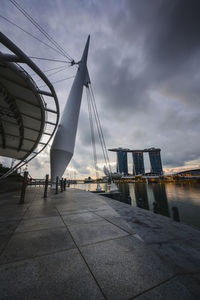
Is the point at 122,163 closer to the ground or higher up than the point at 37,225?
higher up

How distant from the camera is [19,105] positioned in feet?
51.2

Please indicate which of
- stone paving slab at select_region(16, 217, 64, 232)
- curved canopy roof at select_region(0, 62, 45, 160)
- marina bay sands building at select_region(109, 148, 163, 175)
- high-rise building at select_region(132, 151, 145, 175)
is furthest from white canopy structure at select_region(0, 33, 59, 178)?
high-rise building at select_region(132, 151, 145, 175)

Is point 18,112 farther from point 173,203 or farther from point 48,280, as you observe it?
point 173,203

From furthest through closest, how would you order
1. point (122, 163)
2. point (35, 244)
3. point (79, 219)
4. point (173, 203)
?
point (122, 163) → point (173, 203) → point (79, 219) → point (35, 244)

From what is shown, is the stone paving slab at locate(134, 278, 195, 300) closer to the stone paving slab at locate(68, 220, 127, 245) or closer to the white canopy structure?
the stone paving slab at locate(68, 220, 127, 245)

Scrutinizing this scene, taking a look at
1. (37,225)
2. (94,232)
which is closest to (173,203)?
(94,232)

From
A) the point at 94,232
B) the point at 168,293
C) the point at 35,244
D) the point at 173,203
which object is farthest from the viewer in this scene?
the point at 173,203

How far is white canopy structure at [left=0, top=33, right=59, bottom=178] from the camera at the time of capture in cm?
785

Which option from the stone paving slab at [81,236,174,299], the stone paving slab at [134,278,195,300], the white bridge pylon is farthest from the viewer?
the white bridge pylon

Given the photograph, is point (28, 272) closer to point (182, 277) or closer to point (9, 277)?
point (9, 277)

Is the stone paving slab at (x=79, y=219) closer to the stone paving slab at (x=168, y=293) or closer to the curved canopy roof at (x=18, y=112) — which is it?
the stone paving slab at (x=168, y=293)

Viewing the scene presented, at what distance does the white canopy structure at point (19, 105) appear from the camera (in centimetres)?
785

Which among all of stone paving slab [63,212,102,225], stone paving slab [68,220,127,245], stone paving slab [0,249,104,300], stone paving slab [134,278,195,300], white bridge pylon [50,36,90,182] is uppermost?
white bridge pylon [50,36,90,182]

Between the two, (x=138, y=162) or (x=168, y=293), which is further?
(x=138, y=162)
